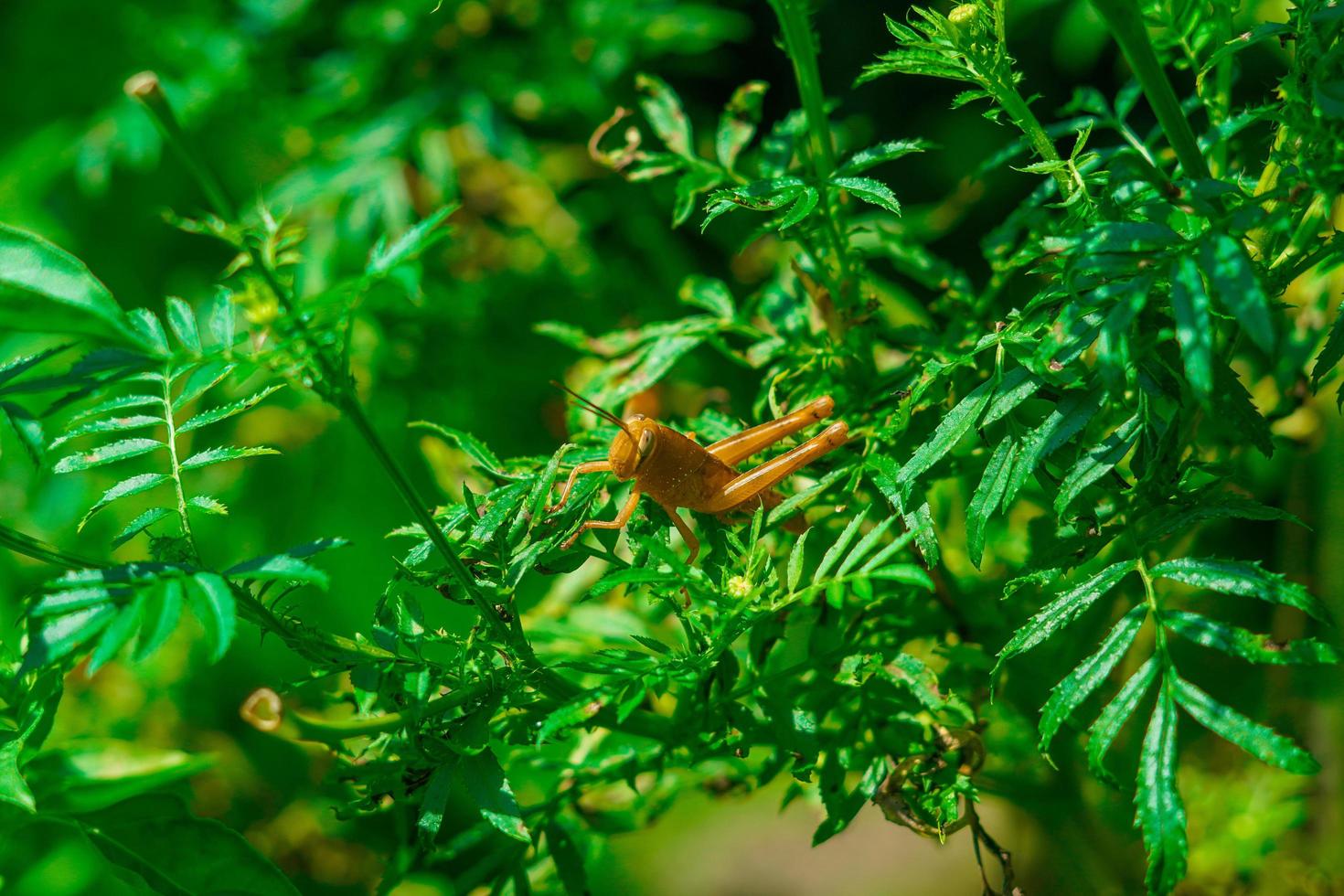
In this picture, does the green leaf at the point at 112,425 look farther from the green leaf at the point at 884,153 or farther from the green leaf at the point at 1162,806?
the green leaf at the point at 1162,806

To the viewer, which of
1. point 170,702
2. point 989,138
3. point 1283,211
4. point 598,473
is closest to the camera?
point 1283,211

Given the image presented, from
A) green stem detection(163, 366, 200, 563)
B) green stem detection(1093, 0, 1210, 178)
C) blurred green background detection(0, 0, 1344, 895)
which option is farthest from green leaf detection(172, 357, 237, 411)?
blurred green background detection(0, 0, 1344, 895)

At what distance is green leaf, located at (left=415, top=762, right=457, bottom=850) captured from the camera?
512 millimetres

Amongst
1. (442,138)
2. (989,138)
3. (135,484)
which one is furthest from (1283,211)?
(989,138)

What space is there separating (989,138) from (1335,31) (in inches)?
43.2

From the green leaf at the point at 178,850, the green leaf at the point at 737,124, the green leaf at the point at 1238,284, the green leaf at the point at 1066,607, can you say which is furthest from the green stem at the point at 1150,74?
the green leaf at the point at 178,850

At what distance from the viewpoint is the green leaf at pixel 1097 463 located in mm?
475

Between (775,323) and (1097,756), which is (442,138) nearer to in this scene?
(775,323)

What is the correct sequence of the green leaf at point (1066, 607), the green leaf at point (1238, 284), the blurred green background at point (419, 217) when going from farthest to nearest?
1. the blurred green background at point (419, 217)
2. the green leaf at point (1066, 607)
3. the green leaf at point (1238, 284)

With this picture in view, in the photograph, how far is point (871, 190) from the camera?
1.69 feet

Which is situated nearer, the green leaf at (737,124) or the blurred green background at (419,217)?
the green leaf at (737,124)

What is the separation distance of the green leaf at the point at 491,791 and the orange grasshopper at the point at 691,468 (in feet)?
0.45

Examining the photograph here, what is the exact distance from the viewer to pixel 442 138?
4.25 ft

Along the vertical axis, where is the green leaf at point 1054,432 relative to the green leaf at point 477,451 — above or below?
below
